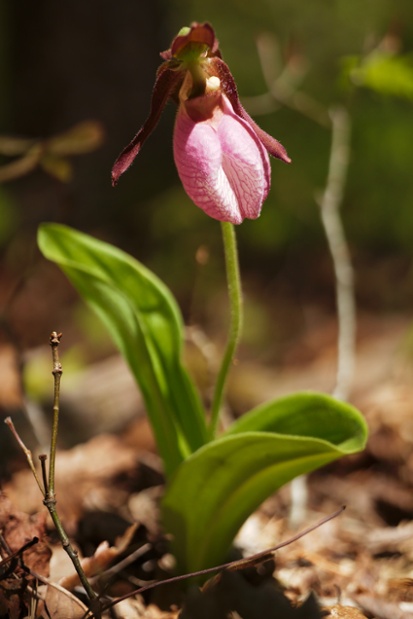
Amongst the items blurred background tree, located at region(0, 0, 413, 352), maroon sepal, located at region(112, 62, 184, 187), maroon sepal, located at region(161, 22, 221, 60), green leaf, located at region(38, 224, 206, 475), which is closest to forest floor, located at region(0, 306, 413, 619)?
green leaf, located at region(38, 224, 206, 475)

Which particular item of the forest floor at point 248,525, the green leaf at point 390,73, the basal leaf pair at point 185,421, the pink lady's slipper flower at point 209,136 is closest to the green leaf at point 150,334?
the basal leaf pair at point 185,421

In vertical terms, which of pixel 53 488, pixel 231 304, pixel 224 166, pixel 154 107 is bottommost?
pixel 53 488

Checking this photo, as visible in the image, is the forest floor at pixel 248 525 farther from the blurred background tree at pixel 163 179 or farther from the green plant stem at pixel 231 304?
the blurred background tree at pixel 163 179

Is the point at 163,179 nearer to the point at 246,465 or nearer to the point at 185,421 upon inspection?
the point at 185,421

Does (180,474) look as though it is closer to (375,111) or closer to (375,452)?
(375,452)

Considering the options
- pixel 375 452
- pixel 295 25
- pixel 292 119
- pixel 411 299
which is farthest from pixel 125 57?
pixel 375 452

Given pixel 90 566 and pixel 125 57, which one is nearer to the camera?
pixel 90 566

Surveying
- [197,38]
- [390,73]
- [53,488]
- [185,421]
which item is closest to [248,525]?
[185,421]
